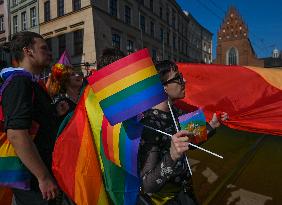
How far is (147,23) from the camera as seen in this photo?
3491 centimetres

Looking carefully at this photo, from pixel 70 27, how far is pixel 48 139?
25149mm

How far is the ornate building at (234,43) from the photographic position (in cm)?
7675

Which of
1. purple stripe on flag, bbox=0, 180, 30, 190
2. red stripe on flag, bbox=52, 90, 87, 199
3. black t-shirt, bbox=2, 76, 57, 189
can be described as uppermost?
black t-shirt, bbox=2, 76, 57, 189

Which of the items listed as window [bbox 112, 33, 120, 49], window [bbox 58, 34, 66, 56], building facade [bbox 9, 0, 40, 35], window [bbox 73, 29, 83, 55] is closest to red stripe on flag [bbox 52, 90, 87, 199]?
window [bbox 73, 29, 83, 55]

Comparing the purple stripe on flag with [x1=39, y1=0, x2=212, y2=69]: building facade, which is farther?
[x1=39, y1=0, x2=212, y2=69]: building facade

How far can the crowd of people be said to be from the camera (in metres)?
2.07

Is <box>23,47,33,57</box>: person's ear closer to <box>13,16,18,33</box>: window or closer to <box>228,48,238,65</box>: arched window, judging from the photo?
<box>13,16,18,33</box>: window

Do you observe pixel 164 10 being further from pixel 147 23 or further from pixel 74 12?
pixel 74 12

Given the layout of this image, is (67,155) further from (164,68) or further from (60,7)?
(60,7)

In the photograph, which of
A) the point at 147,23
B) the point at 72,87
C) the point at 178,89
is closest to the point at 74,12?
the point at 147,23

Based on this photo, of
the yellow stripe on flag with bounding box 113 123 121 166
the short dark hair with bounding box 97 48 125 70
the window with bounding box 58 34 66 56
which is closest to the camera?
the yellow stripe on flag with bounding box 113 123 121 166

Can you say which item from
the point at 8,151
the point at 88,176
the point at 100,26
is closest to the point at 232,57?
the point at 100,26

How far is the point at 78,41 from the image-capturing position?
2583cm

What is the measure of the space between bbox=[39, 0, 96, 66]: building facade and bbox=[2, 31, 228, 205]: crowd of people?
2193 cm
